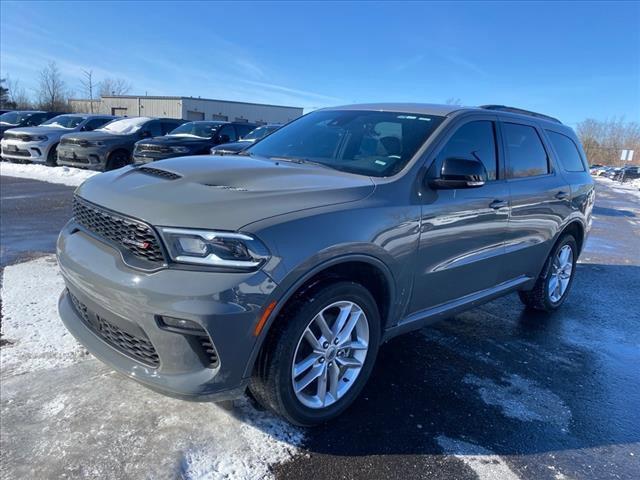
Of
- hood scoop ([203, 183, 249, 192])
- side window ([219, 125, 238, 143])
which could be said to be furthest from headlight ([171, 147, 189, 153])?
hood scoop ([203, 183, 249, 192])

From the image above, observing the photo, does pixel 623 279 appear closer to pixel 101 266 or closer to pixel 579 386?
pixel 579 386

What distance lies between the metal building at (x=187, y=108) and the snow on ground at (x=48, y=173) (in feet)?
119

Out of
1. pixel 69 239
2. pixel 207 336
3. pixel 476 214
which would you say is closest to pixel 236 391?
pixel 207 336

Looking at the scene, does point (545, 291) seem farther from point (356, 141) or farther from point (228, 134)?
point (228, 134)

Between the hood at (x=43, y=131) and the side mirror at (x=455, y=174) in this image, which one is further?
the hood at (x=43, y=131)

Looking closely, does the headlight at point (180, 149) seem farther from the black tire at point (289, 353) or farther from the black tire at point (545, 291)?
the black tire at point (289, 353)

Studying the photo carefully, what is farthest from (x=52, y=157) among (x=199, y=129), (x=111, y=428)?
(x=111, y=428)

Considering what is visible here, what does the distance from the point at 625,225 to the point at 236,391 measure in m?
12.8

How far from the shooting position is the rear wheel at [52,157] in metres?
14.0

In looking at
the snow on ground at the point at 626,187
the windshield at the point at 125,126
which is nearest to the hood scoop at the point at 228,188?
the windshield at the point at 125,126

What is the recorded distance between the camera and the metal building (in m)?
51.3

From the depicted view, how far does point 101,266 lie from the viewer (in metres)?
2.39

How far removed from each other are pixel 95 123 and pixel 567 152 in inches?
599

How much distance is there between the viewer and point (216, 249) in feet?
7.18
